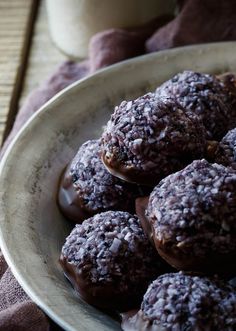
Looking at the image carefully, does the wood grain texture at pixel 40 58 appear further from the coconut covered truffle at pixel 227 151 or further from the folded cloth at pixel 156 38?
the coconut covered truffle at pixel 227 151

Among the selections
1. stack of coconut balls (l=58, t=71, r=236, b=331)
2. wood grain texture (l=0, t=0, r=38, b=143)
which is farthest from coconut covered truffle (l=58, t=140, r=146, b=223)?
wood grain texture (l=0, t=0, r=38, b=143)

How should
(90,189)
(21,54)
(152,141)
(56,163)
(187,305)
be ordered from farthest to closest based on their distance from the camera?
1. (21,54)
2. (56,163)
3. (90,189)
4. (152,141)
5. (187,305)

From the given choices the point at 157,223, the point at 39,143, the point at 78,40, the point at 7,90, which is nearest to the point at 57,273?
the point at 157,223

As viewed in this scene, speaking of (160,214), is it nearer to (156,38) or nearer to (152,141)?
(152,141)

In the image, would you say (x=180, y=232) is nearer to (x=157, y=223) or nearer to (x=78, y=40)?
(x=157, y=223)

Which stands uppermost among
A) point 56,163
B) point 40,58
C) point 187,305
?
point 187,305

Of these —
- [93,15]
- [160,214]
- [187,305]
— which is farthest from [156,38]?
[187,305]
